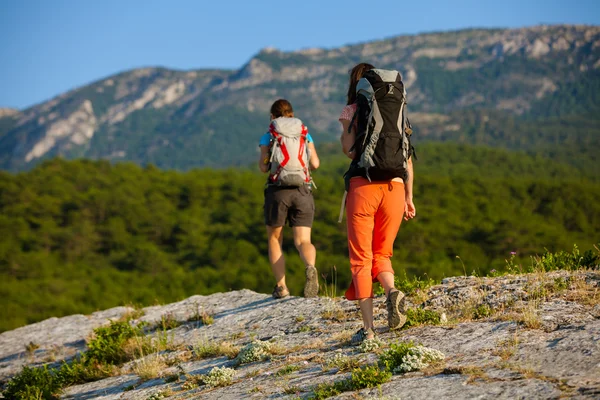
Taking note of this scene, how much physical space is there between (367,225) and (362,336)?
2.81 ft

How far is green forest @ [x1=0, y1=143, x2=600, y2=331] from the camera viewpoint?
52250 mm

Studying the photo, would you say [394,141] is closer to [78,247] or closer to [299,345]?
[299,345]

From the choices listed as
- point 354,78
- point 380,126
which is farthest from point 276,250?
point 380,126

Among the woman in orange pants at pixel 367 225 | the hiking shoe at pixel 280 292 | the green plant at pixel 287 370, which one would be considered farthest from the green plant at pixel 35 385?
the woman in orange pants at pixel 367 225

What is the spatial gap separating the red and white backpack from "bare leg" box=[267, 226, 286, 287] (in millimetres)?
622

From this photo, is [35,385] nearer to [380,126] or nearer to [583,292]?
[380,126]

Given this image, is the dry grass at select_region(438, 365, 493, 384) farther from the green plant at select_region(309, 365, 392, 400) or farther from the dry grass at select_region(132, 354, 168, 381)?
the dry grass at select_region(132, 354, 168, 381)

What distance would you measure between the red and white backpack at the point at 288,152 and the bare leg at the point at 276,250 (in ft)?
2.04

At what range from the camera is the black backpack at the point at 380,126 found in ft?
17.5

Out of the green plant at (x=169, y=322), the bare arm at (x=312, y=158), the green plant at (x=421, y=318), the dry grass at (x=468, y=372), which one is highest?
the bare arm at (x=312, y=158)

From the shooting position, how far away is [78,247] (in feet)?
233

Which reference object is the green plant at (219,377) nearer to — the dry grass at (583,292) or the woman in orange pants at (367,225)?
the woman in orange pants at (367,225)

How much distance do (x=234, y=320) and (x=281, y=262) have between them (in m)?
0.97

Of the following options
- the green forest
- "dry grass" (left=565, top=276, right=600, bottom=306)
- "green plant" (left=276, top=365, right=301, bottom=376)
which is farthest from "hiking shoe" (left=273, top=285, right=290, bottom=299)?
the green forest
